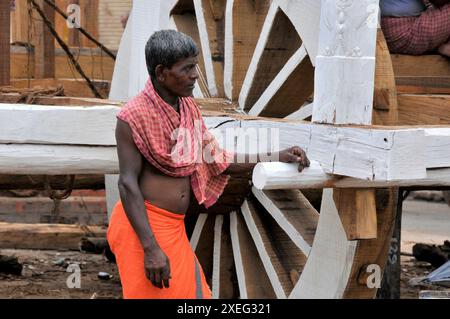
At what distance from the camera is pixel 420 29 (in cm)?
546

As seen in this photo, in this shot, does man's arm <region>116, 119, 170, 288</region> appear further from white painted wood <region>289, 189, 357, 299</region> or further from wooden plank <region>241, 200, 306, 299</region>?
wooden plank <region>241, 200, 306, 299</region>

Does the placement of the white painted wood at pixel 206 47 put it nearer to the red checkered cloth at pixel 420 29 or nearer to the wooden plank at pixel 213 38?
the wooden plank at pixel 213 38

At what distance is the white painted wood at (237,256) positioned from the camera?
591 centimetres

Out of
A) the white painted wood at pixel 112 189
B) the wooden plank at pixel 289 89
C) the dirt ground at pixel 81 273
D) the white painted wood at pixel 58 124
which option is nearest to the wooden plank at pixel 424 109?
the wooden plank at pixel 289 89

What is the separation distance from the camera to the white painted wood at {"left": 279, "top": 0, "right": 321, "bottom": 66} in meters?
5.21

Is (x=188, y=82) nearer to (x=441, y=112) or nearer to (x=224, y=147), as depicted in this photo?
(x=224, y=147)

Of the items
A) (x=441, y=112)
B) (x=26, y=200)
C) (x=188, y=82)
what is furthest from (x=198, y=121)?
(x=26, y=200)

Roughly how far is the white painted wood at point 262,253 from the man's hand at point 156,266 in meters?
1.60

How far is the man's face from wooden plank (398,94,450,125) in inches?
45.0

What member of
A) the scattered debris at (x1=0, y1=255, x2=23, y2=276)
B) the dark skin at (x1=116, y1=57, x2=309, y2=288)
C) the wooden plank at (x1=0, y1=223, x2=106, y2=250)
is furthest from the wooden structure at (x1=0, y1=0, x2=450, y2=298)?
the wooden plank at (x1=0, y1=223, x2=106, y2=250)

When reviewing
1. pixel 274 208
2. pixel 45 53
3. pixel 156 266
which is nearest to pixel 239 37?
pixel 274 208

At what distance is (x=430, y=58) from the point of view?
18.4ft

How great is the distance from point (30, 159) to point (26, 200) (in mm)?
5690

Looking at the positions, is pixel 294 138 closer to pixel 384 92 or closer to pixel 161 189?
pixel 384 92
